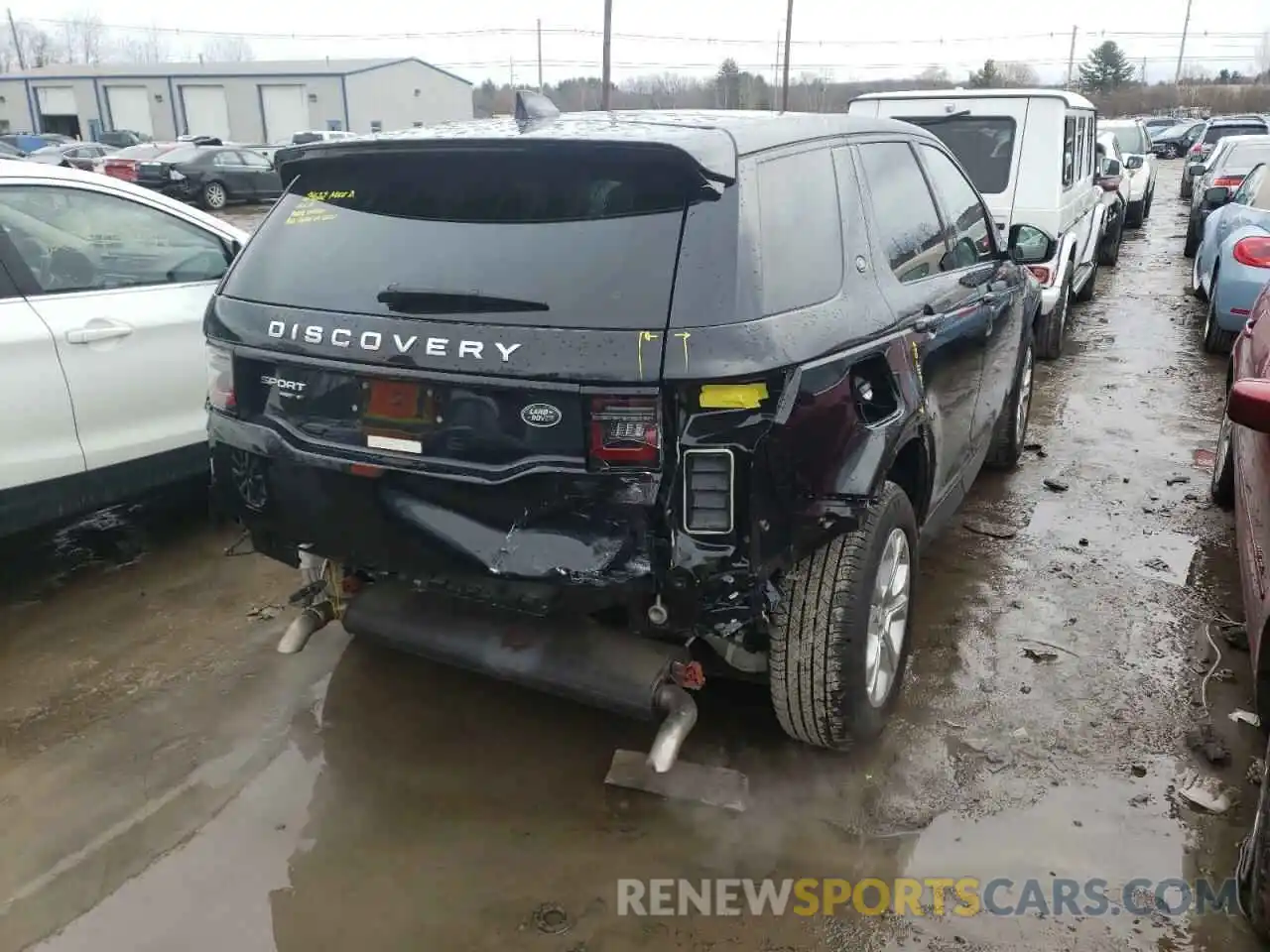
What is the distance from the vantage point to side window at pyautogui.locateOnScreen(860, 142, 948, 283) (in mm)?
3256

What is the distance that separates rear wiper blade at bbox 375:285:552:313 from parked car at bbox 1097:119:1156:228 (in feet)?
49.5

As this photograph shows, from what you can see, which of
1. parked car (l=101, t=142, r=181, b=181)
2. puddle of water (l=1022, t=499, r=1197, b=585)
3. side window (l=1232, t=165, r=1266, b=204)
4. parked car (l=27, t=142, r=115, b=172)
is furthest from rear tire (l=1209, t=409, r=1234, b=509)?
parked car (l=27, t=142, r=115, b=172)

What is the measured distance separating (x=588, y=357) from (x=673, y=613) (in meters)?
0.67

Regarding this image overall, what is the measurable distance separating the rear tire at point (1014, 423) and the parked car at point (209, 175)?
21941mm

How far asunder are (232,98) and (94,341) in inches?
2258

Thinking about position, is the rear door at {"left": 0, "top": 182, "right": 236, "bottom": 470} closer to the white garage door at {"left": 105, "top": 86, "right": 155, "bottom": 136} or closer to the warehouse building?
the warehouse building

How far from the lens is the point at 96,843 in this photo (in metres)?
2.85

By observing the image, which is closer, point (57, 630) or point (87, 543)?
point (57, 630)

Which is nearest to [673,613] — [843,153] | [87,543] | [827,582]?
[827,582]

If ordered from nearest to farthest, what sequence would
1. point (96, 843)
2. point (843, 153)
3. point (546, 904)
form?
point (546, 904) → point (96, 843) → point (843, 153)

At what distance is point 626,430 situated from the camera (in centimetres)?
239

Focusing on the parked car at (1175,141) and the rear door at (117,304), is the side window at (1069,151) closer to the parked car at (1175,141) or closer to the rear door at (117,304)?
the rear door at (117,304)

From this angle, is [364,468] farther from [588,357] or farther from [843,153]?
[843,153]

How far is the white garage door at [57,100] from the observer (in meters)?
59.4
